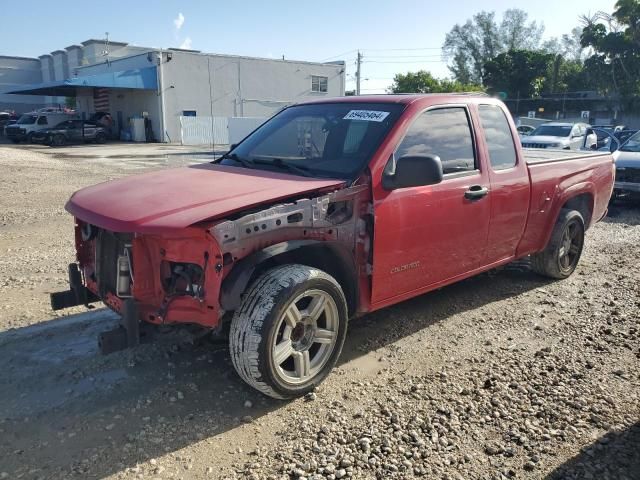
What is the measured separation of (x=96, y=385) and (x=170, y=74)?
37109 millimetres

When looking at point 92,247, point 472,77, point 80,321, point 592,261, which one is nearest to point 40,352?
point 80,321

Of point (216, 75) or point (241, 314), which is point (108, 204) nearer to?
point (241, 314)

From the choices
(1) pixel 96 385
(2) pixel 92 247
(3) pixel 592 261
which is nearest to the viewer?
(1) pixel 96 385

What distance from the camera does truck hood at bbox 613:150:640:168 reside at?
1123 cm

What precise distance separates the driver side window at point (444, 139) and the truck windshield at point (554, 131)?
53.3 feet

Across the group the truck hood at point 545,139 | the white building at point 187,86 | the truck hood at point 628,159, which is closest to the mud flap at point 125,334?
the truck hood at point 628,159

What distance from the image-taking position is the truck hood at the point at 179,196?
3.16m

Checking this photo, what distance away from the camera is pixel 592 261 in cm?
718

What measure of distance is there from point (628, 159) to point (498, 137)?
7899 mm

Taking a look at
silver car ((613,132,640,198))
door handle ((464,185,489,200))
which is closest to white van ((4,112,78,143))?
silver car ((613,132,640,198))

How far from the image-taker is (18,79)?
78.1m

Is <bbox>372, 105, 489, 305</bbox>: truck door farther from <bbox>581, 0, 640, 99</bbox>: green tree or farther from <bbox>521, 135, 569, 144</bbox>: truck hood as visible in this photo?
<bbox>581, 0, 640, 99</bbox>: green tree

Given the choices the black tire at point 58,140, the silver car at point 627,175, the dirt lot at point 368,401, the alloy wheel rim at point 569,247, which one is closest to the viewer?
the dirt lot at point 368,401

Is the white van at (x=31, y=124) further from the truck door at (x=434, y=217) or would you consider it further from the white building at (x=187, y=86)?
the truck door at (x=434, y=217)
